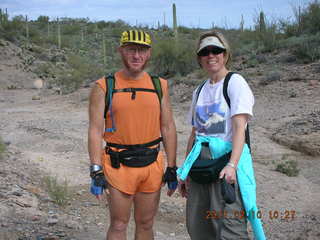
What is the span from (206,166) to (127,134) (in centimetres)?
58

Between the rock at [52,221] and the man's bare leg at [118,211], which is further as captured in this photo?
the rock at [52,221]

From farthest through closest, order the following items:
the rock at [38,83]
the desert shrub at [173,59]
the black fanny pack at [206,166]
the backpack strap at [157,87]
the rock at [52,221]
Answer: the rock at [38,83], the desert shrub at [173,59], the rock at [52,221], the backpack strap at [157,87], the black fanny pack at [206,166]

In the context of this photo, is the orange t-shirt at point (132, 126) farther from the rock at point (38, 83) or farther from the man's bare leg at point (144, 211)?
the rock at point (38, 83)

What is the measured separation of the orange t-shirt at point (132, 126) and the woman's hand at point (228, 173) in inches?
23.5

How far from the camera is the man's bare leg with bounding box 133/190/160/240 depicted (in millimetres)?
2973

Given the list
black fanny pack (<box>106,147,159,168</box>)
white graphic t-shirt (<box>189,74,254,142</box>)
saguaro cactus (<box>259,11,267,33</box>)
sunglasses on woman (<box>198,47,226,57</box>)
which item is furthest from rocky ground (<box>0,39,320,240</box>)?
saguaro cactus (<box>259,11,267,33</box>)

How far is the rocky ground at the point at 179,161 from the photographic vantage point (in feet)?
15.1

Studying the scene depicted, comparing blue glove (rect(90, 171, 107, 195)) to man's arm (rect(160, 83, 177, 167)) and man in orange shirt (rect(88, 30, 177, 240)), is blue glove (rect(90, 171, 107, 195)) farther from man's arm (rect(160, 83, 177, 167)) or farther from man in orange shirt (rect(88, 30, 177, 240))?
man's arm (rect(160, 83, 177, 167))

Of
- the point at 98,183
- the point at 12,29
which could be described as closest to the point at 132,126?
the point at 98,183

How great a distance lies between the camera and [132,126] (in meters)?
2.86

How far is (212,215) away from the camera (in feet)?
8.70

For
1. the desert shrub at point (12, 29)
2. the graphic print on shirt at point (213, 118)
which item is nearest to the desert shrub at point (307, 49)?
the graphic print on shirt at point (213, 118)

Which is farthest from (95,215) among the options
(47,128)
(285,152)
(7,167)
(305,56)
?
(305,56)

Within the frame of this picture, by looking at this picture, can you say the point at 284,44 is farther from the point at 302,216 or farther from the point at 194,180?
the point at 194,180
